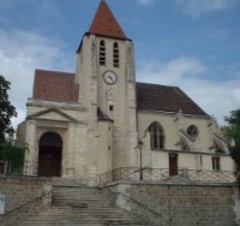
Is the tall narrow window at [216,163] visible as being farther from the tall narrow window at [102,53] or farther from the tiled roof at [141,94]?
the tall narrow window at [102,53]

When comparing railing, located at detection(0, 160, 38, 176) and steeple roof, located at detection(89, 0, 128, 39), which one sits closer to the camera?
railing, located at detection(0, 160, 38, 176)

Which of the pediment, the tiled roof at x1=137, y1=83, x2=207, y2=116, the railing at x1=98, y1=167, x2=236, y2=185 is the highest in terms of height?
the tiled roof at x1=137, y1=83, x2=207, y2=116

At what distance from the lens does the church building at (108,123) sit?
2502 centimetres

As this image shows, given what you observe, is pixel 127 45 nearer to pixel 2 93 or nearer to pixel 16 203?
pixel 2 93

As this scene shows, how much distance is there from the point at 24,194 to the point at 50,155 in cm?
979

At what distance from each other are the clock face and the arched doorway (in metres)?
5.65

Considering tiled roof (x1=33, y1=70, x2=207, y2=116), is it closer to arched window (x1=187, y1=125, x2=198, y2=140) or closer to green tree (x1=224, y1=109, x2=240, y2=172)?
arched window (x1=187, y1=125, x2=198, y2=140)

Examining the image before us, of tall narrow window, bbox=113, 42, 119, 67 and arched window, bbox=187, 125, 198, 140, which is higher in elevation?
tall narrow window, bbox=113, 42, 119, 67

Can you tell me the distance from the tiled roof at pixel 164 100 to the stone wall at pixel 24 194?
13848mm

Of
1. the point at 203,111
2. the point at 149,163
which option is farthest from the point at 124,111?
the point at 203,111

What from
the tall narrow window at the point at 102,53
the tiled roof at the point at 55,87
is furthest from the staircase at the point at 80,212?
the tall narrow window at the point at 102,53

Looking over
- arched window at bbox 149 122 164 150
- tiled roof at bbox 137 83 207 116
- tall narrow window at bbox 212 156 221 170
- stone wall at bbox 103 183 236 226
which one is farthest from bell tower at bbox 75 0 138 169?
stone wall at bbox 103 183 236 226

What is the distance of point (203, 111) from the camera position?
32094 mm

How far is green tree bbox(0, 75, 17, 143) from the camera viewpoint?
23.4 metres
